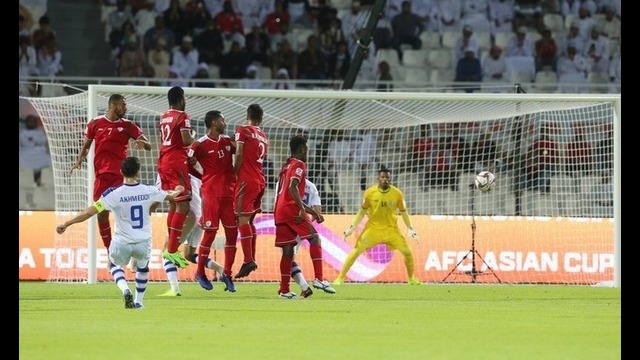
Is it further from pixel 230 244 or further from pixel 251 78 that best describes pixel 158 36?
pixel 230 244

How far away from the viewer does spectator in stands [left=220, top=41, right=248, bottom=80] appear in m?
28.2

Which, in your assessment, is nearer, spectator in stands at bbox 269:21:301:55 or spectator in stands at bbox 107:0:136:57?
spectator in stands at bbox 107:0:136:57

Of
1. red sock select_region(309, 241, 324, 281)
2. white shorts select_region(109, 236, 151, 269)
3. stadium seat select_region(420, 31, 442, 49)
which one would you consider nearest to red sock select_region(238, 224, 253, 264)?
red sock select_region(309, 241, 324, 281)

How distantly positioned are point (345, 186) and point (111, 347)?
13893 mm

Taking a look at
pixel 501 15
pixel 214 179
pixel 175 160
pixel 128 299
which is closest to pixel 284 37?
pixel 501 15

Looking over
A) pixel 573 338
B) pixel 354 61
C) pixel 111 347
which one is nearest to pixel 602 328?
pixel 573 338

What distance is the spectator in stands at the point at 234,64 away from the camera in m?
Answer: 28.2

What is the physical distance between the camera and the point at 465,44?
95.2 ft

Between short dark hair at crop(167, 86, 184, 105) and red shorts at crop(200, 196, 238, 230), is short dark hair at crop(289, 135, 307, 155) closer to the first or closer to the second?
red shorts at crop(200, 196, 238, 230)

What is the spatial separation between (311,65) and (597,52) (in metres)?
6.78

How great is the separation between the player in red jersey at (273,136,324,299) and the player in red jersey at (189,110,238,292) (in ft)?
2.30

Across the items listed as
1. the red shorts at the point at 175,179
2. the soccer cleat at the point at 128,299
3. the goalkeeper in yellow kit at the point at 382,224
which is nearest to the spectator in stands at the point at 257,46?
the goalkeeper in yellow kit at the point at 382,224

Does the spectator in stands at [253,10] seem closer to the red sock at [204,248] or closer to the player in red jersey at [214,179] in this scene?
the player in red jersey at [214,179]

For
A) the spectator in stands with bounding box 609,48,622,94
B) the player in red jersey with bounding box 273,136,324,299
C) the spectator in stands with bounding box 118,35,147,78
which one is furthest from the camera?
the spectator in stands with bounding box 609,48,622,94
